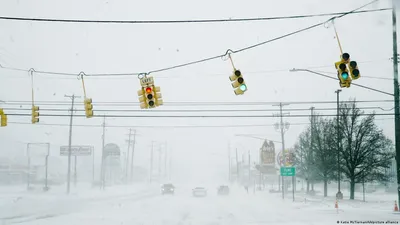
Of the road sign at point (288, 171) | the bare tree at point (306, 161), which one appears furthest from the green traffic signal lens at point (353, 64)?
the bare tree at point (306, 161)

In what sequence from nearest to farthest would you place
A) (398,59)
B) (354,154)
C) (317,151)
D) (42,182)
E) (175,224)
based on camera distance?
(175,224) < (398,59) < (354,154) < (317,151) < (42,182)

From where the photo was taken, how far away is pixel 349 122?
165ft

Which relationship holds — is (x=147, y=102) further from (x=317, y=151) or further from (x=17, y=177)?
(x=17, y=177)

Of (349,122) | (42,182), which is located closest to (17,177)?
(42,182)

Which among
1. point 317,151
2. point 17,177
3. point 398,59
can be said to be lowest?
point 17,177

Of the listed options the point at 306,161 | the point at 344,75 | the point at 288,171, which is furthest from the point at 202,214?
the point at 306,161

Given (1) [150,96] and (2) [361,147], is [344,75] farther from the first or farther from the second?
(2) [361,147]

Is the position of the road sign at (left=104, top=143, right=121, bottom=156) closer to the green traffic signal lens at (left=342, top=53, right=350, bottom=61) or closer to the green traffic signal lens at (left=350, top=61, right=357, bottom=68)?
the green traffic signal lens at (left=342, top=53, right=350, bottom=61)

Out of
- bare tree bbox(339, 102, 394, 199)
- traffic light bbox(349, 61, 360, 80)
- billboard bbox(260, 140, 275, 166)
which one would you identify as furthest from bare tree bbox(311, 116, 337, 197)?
traffic light bbox(349, 61, 360, 80)

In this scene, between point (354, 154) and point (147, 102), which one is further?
point (354, 154)

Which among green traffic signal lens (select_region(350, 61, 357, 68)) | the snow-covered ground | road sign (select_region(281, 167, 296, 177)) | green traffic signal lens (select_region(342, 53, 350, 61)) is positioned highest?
green traffic signal lens (select_region(342, 53, 350, 61))

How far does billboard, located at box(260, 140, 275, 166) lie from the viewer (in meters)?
76.6

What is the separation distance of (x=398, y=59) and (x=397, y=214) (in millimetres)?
10137

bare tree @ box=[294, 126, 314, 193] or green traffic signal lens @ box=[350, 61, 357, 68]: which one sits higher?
green traffic signal lens @ box=[350, 61, 357, 68]
